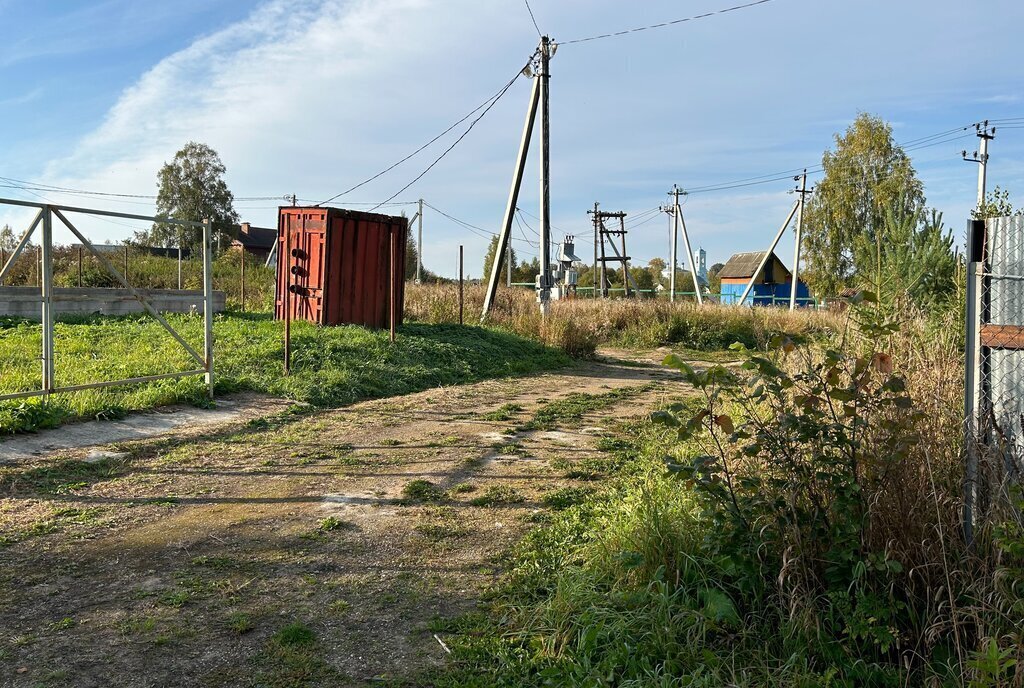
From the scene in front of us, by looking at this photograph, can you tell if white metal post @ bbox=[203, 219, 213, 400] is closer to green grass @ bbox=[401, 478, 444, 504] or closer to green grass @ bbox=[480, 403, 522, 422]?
green grass @ bbox=[480, 403, 522, 422]

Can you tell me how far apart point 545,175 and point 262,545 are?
597 inches

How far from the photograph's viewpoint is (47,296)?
7.06m

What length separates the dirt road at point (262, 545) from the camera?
3.20 m

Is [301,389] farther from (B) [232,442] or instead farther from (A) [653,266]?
(A) [653,266]

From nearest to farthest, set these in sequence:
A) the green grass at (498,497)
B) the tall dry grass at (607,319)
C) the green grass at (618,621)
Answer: the green grass at (618,621), the green grass at (498,497), the tall dry grass at (607,319)

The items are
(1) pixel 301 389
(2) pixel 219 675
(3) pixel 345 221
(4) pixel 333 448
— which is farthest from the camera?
(3) pixel 345 221

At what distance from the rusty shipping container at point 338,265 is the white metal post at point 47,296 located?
6667 mm

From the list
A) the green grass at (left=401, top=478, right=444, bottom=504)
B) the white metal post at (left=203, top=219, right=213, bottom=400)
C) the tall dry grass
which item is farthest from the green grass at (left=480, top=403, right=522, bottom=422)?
the tall dry grass

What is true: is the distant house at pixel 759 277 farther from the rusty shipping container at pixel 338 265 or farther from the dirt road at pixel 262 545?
the dirt road at pixel 262 545

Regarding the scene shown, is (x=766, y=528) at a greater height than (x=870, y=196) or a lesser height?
lesser

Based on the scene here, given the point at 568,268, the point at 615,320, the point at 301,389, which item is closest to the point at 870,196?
the point at 568,268

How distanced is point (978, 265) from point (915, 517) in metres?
1.28

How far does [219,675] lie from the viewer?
3027 mm

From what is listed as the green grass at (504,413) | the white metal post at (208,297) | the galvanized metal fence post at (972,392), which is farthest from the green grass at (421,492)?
the white metal post at (208,297)
